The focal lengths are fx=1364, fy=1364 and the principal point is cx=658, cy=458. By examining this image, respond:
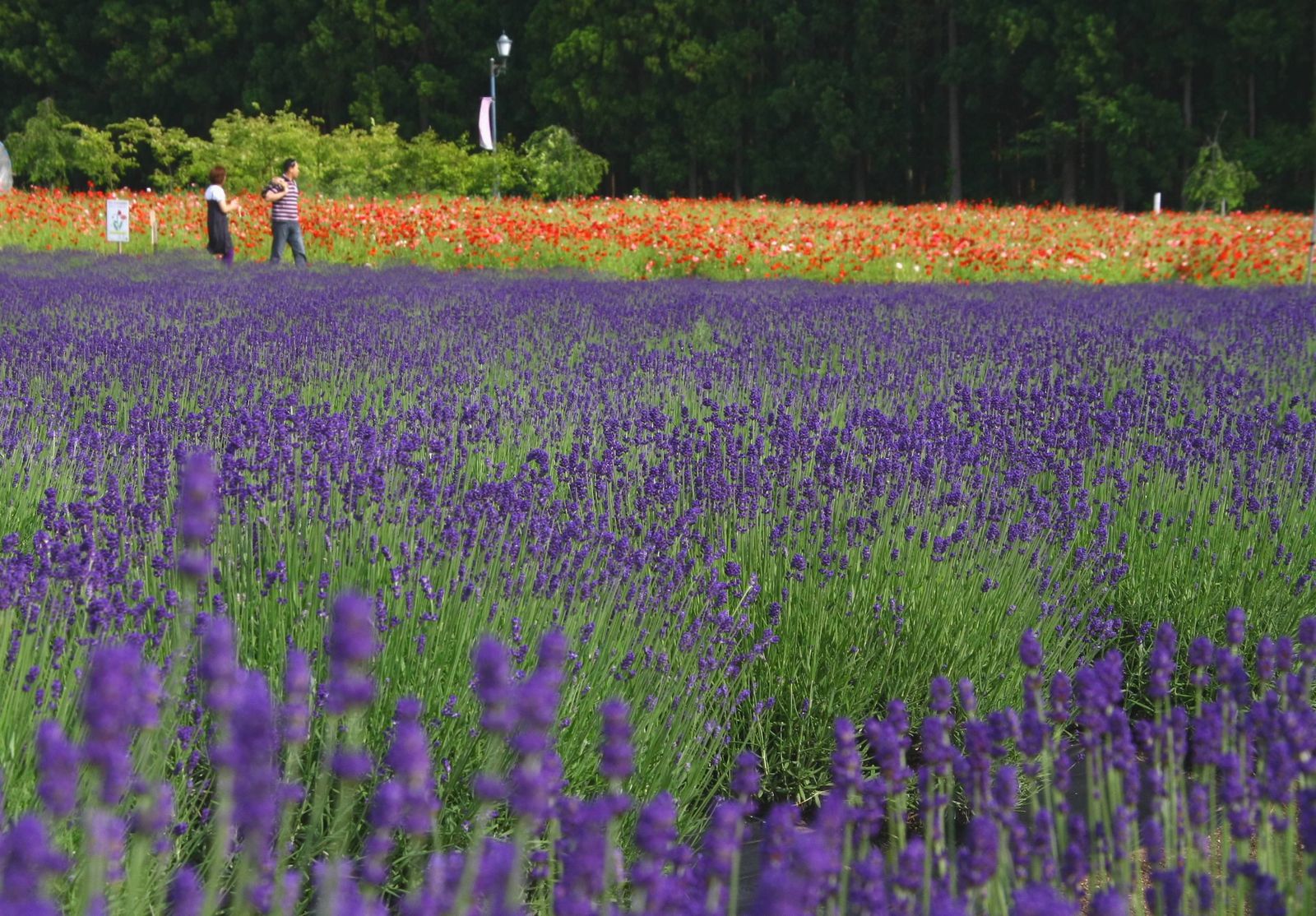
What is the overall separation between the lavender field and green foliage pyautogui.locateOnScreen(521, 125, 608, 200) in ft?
71.2

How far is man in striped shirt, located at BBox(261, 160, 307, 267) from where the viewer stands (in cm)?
1318

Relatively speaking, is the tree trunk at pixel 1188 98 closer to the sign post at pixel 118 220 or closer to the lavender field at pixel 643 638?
the sign post at pixel 118 220

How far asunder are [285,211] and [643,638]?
1163 centimetres

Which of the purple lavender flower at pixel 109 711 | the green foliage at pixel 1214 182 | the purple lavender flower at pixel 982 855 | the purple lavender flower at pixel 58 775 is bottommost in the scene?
the purple lavender flower at pixel 982 855

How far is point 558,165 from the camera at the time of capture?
27.4 m

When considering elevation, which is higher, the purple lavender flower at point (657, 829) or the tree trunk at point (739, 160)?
the tree trunk at point (739, 160)

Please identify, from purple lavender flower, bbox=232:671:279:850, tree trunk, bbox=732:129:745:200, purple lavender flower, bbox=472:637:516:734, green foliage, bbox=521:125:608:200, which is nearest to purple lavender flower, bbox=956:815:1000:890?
purple lavender flower, bbox=472:637:516:734

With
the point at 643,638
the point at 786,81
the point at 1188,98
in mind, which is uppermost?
the point at 786,81

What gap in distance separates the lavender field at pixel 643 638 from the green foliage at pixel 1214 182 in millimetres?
20002

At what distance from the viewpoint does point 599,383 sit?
547cm

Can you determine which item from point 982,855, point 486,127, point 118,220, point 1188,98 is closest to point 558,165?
point 486,127

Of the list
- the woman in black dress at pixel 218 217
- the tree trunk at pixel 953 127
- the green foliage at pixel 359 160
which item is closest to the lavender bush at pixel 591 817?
the woman in black dress at pixel 218 217

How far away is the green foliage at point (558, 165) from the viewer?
2722cm

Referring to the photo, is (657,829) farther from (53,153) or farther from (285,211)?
(53,153)
